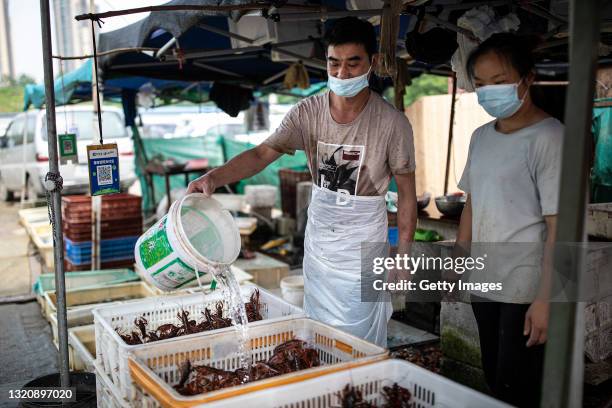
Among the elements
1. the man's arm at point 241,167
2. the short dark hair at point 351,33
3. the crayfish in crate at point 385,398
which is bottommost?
the crayfish in crate at point 385,398

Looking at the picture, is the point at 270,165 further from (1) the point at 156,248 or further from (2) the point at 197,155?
(1) the point at 156,248

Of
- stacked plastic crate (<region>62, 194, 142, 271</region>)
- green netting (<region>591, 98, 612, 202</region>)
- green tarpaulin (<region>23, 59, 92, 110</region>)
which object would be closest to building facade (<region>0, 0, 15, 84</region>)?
green tarpaulin (<region>23, 59, 92, 110</region>)

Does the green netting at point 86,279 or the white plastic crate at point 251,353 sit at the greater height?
the white plastic crate at point 251,353

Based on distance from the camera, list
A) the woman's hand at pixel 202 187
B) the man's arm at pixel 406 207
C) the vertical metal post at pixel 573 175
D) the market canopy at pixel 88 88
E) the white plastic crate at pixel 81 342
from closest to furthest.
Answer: the vertical metal post at pixel 573 175, the woman's hand at pixel 202 187, the man's arm at pixel 406 207, the white plastic crate at pixel 81 342, the market canopy at pixel 88 88

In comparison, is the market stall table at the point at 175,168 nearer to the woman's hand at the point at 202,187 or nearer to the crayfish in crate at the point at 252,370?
the woman's hand at the point at 202,187

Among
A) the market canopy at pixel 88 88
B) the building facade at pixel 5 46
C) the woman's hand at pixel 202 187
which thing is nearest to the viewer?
the woman's hand at pixel 202 187

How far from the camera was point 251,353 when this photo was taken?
246cm

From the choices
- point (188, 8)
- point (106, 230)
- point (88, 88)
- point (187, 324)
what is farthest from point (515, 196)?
point (88, 88)

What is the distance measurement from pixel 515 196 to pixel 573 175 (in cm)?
96

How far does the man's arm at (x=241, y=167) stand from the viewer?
2969 millimetres

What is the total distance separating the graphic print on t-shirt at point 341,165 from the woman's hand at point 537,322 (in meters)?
1.17

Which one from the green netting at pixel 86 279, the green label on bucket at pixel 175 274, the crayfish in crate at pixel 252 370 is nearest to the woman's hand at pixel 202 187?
the green label on bucket at pixel 175 274

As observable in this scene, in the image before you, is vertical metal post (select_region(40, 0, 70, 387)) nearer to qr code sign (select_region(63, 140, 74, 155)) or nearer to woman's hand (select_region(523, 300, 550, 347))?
qr code sign (select_region(63, 140, 74, 155))

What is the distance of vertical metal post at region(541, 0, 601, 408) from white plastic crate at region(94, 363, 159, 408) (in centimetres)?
126
